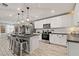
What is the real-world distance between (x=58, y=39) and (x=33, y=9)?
73 cm

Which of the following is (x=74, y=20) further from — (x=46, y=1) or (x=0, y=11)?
(x=0, y=11)

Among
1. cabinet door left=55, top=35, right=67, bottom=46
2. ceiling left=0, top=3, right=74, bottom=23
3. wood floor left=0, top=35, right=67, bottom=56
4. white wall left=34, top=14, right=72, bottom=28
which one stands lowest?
wood floor left=0, top=35, right=67, bottom=56

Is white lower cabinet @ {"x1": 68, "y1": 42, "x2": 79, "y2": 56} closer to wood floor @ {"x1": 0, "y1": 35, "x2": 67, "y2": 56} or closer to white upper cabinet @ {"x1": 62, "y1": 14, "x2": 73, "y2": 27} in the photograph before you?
wood floor @ {"x1": 0, "y1": 35, "x2": 67, "y2": 56}

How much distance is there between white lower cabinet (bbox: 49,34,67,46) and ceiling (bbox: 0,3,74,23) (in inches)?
16.4

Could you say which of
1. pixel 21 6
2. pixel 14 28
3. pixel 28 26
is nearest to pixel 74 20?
pixel 28 26

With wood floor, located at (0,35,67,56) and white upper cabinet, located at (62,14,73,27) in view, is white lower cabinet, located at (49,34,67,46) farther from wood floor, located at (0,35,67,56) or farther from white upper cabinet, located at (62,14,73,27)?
white upper cabinet, located at (62,14,73,27)

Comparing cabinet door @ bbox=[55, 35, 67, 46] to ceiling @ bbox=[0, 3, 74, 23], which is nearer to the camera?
ceiling @ bbox=[0, 3, 74, 23]

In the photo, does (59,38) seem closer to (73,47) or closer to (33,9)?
(73,47)

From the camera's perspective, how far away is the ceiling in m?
1.40

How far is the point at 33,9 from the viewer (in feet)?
4.74

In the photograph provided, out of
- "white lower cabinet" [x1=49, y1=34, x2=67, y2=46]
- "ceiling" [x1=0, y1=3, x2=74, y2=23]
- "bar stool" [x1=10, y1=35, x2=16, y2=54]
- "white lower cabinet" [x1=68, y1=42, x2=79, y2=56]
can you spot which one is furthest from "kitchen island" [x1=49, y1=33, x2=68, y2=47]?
"bar stool" [x1=10, y1=35, x2=16, y2=54]

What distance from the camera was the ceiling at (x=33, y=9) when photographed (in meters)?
1.40

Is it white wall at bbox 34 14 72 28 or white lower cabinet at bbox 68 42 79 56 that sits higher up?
white wall at bbox 34 14 72 28

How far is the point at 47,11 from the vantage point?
1.44 metres
